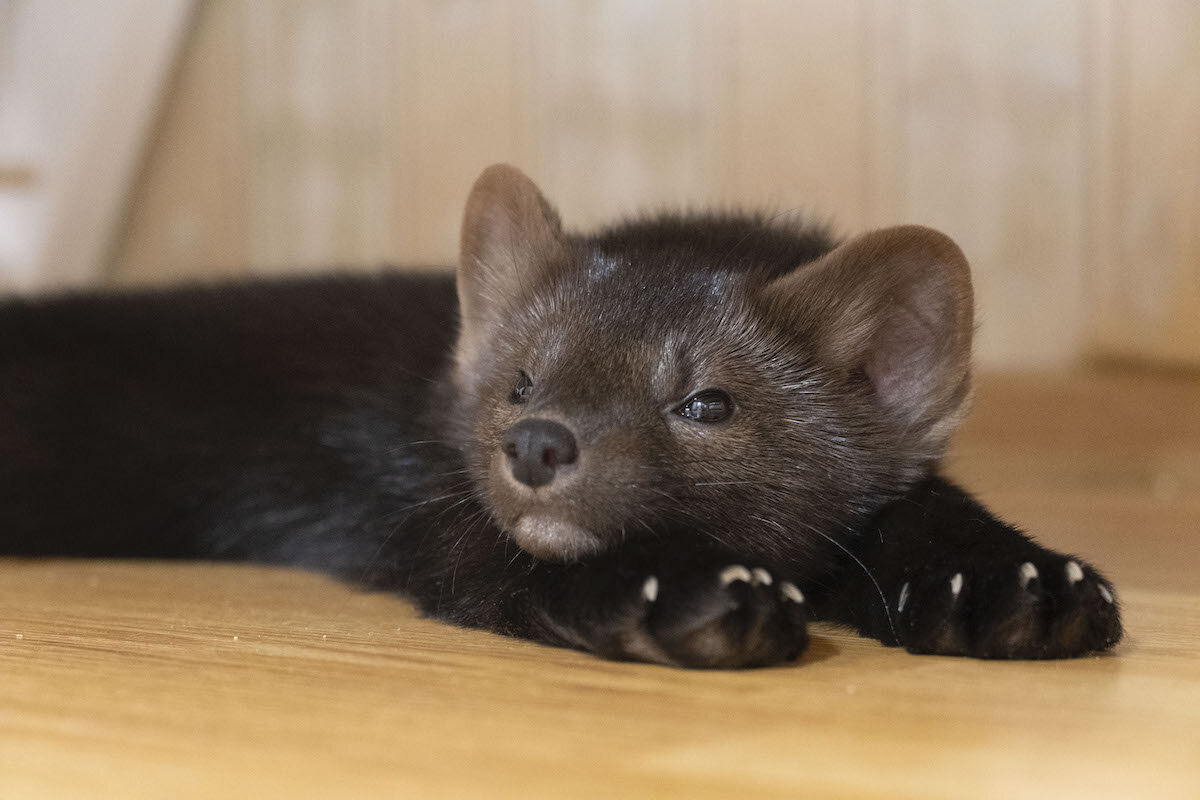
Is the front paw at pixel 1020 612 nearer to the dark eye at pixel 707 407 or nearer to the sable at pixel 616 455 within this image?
the sable at pixel 616 455

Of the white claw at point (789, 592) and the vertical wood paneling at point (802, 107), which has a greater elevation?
the vertical wood paneling at point (802, 107)

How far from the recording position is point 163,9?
4.17 meters

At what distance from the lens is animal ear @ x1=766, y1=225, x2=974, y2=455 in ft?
5.69

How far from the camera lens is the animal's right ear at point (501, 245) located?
78.2 inches

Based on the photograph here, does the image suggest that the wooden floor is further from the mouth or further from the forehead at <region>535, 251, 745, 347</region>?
the forehead at <region>535, 251, 745, 347</region>

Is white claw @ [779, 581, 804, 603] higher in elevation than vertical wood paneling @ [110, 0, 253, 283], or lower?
lower

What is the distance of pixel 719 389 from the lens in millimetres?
1692

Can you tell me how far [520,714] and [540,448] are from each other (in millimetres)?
384

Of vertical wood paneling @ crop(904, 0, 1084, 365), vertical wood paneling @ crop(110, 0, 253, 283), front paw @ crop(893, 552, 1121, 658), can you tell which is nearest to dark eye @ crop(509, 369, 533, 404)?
front paw @ crop(893, 552, 1121, 658)

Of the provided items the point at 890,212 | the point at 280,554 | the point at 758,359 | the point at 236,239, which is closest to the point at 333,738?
the point at 758,359

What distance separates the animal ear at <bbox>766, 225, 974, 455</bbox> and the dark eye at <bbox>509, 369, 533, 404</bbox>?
342mm

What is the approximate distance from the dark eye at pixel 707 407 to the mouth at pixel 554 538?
0.69 ft

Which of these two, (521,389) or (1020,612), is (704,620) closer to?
(1020,612)

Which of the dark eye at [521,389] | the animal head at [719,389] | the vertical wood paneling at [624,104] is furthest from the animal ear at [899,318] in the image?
the vertical wood paneling at [624,104]
